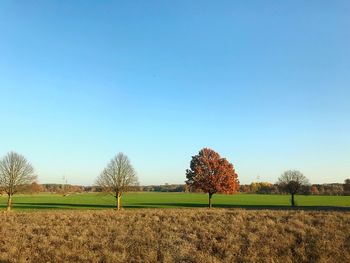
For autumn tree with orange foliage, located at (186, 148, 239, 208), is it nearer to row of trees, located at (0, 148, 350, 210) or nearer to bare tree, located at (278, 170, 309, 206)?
row of trees, located at (0, 148, 350, 210)

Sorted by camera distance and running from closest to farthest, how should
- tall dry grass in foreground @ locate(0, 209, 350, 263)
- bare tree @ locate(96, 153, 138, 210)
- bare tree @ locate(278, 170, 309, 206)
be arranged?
tall dry grass in foreground @ locate(0, 209, 350, 263), bare tree @ locate(96, 153, 138, 210), bare tree @ locate(278, 170, 309, 206)

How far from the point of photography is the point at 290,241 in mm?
18531

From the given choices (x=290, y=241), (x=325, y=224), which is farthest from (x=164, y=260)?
(x=325, y=224)

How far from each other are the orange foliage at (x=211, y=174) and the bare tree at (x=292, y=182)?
1858 cm

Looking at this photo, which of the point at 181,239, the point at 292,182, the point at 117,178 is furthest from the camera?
the point at 292,182

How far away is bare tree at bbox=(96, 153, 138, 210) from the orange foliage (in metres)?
12.2

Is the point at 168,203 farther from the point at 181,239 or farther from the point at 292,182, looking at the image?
the point at 181,239

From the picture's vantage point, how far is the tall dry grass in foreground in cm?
1609

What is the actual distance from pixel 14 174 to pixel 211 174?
123 ft

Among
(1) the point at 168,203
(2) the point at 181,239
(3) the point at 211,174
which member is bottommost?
(1) the point at 168,203

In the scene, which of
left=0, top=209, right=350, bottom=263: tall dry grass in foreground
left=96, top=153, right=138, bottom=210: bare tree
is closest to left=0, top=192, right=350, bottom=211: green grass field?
left=96, top=153, right=138, bottom=210: bare tree

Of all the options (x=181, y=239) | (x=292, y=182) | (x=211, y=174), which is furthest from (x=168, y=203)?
(x=181, y=239)

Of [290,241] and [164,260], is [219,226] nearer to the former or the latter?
[290,241]

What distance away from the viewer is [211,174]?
70000 mm
